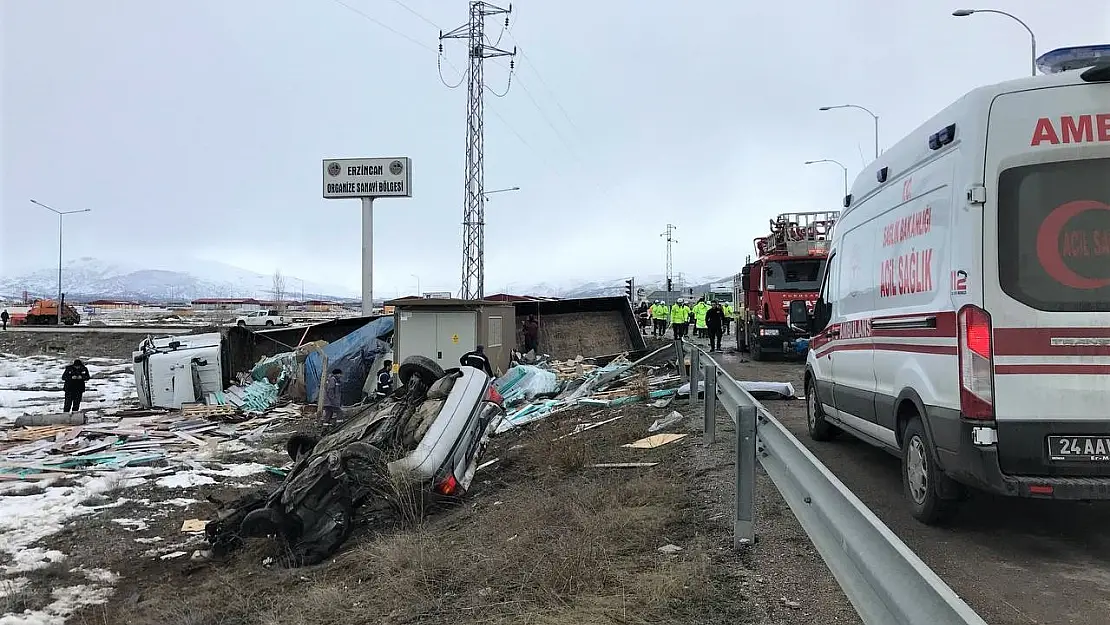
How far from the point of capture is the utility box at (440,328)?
18.8m

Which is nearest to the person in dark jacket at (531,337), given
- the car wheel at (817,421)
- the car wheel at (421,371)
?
the car wheel at (421,371)

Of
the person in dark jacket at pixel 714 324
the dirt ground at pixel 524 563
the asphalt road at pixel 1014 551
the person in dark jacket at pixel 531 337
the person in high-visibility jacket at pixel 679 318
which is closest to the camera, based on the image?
the asphalt road at pixel 1014 551

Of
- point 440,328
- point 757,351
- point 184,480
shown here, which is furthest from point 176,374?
point 757,351

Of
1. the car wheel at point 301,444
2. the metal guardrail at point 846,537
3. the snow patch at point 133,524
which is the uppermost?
the metal guardrail at point 846,537

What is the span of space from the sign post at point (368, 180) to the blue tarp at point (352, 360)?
42.3 ft

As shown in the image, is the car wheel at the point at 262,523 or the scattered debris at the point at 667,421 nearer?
the car wheel at the point at 262,523

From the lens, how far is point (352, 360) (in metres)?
19.6

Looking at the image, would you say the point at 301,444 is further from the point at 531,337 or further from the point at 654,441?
the point at 531,337

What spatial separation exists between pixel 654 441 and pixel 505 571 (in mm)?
4243

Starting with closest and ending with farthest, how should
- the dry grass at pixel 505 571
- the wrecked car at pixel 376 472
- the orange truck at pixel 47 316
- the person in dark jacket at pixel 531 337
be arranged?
the dry grass at pixel 505 571
the wrecked car at pixel 376 472
the person in dark jacket at pixel 531 337
the orange truck at pixel 47 316

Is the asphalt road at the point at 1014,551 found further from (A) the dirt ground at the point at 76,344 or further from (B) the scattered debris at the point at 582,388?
(A) the dirt ground at the point at 76,344

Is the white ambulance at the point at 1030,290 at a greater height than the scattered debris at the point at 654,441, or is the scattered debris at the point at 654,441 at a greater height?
the white ambulance at the point at 1030,290

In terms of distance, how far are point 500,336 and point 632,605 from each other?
53.2 feet

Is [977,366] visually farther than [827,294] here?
No
